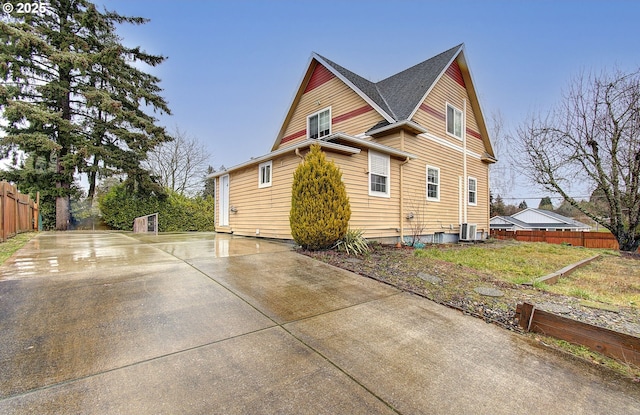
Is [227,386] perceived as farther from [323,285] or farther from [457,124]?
[457,124]

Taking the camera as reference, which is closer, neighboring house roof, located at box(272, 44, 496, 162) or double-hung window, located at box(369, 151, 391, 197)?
double-hung window, located at box(369, 151, 391, 197)

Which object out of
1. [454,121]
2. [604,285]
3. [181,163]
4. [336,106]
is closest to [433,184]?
[454,121]

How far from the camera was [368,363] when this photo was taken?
2172 mm

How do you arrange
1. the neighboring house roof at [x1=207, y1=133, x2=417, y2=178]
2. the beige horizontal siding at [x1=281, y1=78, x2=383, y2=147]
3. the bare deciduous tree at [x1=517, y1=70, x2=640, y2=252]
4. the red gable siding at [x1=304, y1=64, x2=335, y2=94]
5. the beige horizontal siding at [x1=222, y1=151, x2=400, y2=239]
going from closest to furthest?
the neighboring house roof at [x1=207, y1=133, x2=417, y2=178], the beige horizontal siding at [x1=222, y1=151, x2=400, y2=239], the beige horizontal siding at [x1=281, y1=78, x2=383, y2=147], the bare deciduous tree at [x1=517, y1=70, x2=640, y2=252], the red gable siding at [x1=304, y1=64, x2=335, y2=94]

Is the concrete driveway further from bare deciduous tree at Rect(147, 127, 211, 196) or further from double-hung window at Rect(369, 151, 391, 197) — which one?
bare deciduous tree at Rect(147, 127, 211, 196)

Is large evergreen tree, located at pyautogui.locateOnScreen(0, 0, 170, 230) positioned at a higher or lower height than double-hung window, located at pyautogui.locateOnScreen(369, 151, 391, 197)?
higher

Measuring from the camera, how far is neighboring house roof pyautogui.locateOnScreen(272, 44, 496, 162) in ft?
30.7

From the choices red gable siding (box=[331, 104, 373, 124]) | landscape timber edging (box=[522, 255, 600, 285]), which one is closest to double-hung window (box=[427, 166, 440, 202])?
red gable siding (box=[331, 104, 373, 124])

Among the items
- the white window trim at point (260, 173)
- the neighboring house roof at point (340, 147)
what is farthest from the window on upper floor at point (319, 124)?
the white window trim at point (260, 173)

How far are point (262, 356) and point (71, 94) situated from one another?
20314 millimetres

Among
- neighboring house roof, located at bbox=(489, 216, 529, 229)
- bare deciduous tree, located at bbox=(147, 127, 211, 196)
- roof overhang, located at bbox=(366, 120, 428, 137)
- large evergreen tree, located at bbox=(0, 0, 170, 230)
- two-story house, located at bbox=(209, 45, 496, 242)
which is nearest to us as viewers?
two-story house, located at bbox=(209, 45, 496, 242)

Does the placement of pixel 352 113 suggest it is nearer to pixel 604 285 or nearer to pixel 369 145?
pixel 369 145

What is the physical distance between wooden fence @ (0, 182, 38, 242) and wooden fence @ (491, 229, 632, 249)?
66.8 ft

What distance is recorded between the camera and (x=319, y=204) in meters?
6.16
